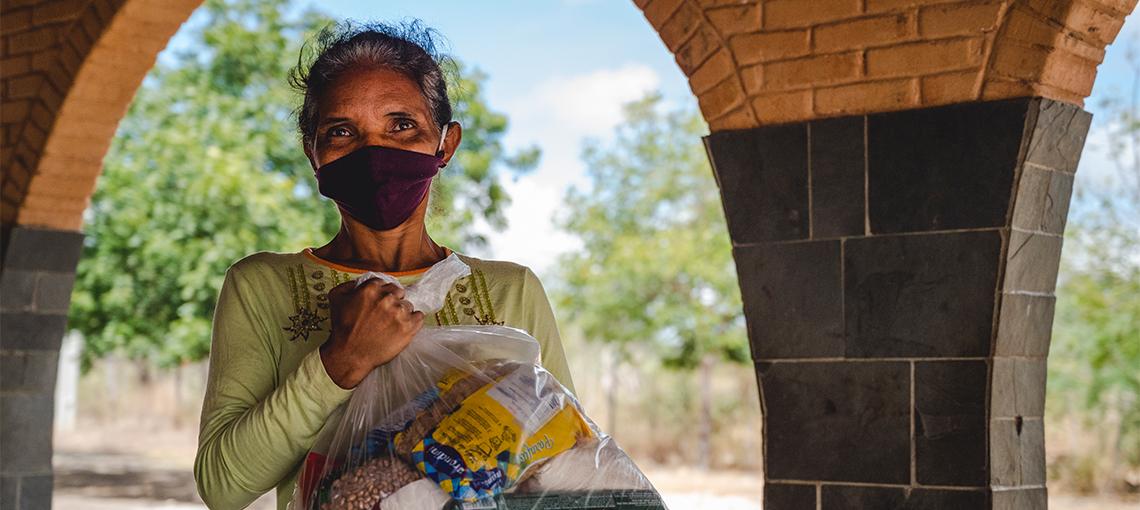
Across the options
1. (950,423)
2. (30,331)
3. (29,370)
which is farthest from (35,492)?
(950,423)

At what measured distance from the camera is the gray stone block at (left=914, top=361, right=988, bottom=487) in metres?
2.71

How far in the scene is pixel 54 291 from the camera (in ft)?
15.8

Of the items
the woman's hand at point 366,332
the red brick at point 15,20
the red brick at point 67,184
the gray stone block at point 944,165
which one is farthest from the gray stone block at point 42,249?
the woman's hand at point 366,332

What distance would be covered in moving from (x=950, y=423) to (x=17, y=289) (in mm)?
3604

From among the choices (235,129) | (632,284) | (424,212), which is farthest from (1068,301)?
(424,212)

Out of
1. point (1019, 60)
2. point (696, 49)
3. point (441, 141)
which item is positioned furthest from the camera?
point (696, 49)

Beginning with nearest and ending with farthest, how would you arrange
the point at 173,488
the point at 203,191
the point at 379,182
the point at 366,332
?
the point at 366,332, the point at 379,182, the point at 203,191, the point at 173,488

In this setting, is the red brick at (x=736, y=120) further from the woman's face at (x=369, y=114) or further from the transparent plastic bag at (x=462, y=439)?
the transparent plastic bag at (x=462, y=439)

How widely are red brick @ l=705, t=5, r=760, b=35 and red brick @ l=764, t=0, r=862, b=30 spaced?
31 mm

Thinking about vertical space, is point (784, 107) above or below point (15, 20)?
below

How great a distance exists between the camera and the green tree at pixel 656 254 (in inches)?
538

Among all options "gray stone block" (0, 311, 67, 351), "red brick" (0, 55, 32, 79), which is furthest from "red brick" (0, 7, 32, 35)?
"gray stone block" (0, 311, 67, 351)

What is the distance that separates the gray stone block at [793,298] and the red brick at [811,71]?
0.39m

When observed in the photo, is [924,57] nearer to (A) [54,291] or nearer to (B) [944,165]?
(B) [944,165]
